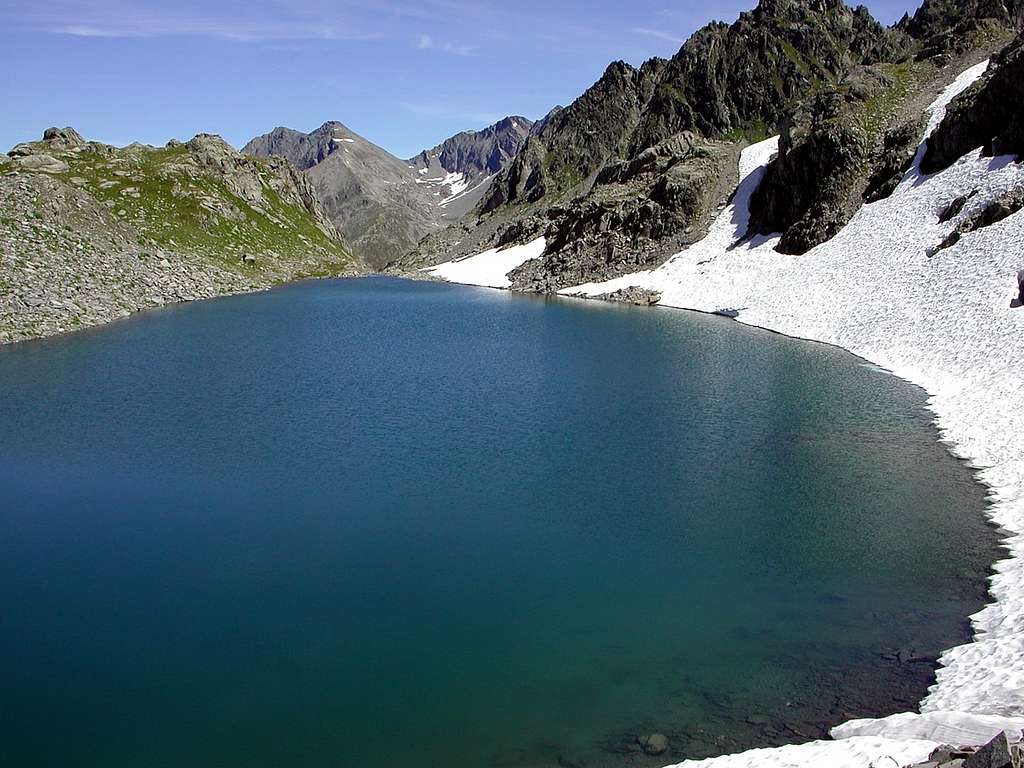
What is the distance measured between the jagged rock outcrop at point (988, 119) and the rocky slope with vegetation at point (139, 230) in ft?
280

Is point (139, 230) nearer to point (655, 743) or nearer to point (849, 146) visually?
point (849, 146)

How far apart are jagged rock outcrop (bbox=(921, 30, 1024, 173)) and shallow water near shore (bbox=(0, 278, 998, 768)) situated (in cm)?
3389

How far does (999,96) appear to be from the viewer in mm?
70125

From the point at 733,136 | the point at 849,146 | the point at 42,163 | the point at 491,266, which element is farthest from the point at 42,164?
the point at 849,146

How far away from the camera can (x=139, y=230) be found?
4934 inches

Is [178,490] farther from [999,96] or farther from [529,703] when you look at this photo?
[999,96]

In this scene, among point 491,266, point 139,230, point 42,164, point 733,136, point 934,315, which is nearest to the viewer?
point 934,315

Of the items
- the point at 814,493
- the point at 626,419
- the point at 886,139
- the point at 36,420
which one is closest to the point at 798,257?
the point at 886,139

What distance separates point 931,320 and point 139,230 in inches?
4533

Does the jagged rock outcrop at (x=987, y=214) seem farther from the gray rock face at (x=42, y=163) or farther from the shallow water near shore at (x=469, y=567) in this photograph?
the gray rock face at (x=42, y=163)

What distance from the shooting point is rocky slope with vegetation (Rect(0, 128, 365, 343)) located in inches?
3246

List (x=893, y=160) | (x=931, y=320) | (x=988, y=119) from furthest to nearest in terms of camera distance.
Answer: (x=893, y=160), (x=988, y=119), (x=931, y=320)

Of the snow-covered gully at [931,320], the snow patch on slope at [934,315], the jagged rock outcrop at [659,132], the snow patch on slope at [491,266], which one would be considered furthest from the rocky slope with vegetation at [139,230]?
the snow patch on slope at [934,315]

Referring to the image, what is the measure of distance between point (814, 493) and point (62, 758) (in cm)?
2639
